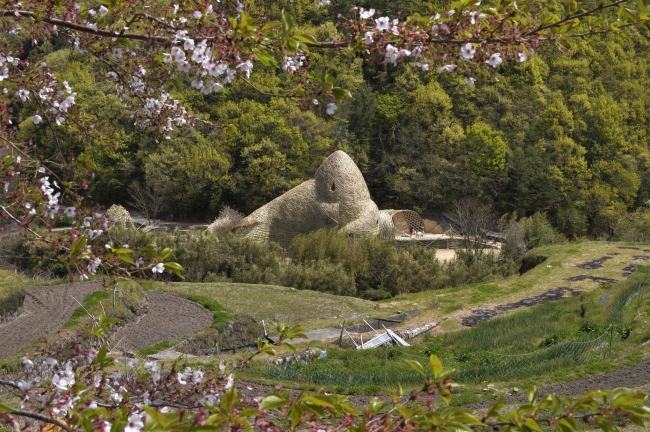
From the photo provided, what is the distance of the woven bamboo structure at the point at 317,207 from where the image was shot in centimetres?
2466

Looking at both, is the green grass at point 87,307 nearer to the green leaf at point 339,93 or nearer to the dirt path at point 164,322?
the dirt path at point 164,322

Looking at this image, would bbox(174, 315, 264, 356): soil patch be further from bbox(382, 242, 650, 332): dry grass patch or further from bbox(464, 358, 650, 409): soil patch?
bbox(464, 358, 650, 409): soil patch

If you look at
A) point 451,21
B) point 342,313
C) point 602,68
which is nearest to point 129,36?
point 451,21

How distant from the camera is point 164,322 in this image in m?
12.4

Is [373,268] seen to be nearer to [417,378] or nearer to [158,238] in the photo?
[158,238]

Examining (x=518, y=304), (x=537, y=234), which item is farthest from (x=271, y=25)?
(x=537, y=234)

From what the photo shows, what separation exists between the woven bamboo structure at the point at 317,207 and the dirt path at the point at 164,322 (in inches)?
417

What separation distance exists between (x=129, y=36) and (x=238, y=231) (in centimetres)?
2221

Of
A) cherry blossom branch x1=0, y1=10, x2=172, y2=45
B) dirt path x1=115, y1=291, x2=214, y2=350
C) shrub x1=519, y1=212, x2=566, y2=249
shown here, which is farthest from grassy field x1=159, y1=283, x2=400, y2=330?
cherry blossom branch x1=0, y1=10, x2=172, y2=45

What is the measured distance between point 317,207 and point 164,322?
508 inches

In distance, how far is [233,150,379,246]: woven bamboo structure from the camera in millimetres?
24656

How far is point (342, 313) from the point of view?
14.4 metres

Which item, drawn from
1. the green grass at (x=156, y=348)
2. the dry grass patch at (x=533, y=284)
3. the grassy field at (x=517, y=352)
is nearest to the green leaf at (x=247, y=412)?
the grassy field at (x=517, y=352)

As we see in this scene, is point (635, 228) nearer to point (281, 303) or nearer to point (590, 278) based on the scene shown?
point (590, 278)
